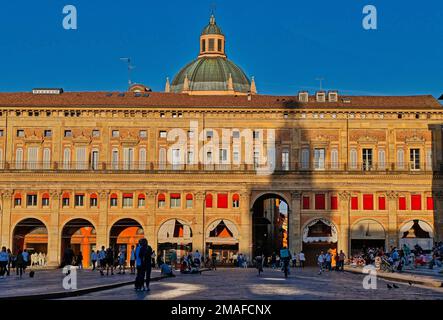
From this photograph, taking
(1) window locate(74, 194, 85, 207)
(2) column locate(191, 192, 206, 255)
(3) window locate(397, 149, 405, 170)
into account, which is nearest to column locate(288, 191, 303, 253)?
(2) column locate(191, 192, 206, 255)

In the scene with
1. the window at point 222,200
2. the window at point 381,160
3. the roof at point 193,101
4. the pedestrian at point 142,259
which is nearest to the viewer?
the pedestrian at point 142,259

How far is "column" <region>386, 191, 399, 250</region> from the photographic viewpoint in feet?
235

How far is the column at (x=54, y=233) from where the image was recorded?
7131cm

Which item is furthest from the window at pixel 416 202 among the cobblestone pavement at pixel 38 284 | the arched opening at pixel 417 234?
the cobblestone pavement at pixel 38 284

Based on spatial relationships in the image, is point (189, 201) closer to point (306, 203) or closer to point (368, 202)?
point (306, 203)

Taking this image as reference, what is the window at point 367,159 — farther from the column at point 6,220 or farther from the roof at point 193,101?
the column at point 6,220

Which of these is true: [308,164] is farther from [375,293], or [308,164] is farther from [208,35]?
[375,293]

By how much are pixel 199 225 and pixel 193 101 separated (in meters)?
11.5

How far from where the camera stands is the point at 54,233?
7200 centimetres

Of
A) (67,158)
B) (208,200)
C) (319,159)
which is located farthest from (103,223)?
(319,159)

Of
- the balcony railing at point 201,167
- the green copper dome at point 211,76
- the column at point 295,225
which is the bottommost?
the column at point 295,225

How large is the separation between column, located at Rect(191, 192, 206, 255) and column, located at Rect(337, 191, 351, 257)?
11639mm

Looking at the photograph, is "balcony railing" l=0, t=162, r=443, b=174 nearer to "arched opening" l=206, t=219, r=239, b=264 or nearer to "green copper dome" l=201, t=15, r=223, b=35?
"arched opening" l=206, t=219, r=239, b=264

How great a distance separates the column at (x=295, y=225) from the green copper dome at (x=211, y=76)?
2714 cm
